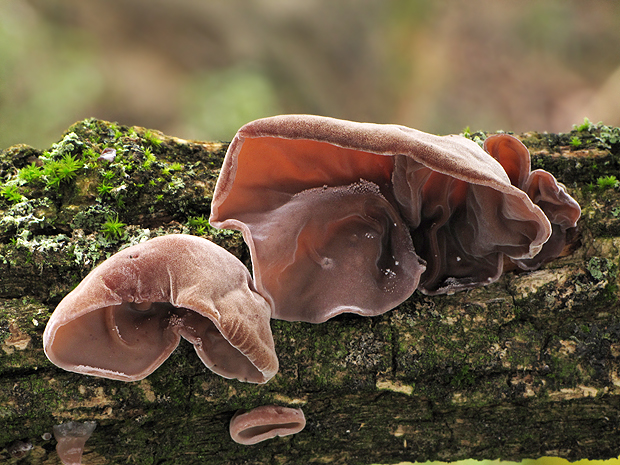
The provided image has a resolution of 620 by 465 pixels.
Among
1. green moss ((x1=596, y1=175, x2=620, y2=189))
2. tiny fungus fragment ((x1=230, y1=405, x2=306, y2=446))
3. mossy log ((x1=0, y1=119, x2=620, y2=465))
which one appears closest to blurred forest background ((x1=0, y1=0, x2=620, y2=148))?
mossy log ((x1=0, y1=119, x2=620, y2=465))

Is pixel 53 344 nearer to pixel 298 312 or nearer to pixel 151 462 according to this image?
pixel 151 462

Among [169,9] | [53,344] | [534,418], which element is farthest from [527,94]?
[53,344]

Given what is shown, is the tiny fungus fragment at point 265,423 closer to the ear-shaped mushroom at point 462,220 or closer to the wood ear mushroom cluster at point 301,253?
the wood ear mushroom cluster at point 301,253

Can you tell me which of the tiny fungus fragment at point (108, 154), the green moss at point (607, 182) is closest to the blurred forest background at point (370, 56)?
the tiny fungus fragment at point (108, 154)

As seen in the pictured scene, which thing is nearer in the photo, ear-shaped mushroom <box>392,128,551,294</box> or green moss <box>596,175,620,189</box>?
ear-shaped mushroom <box>392,128,551,294</box>

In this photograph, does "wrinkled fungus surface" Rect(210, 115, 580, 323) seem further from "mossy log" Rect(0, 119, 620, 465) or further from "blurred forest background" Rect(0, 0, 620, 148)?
"blurred forest background" Rect(0, 0, 620, 148)
